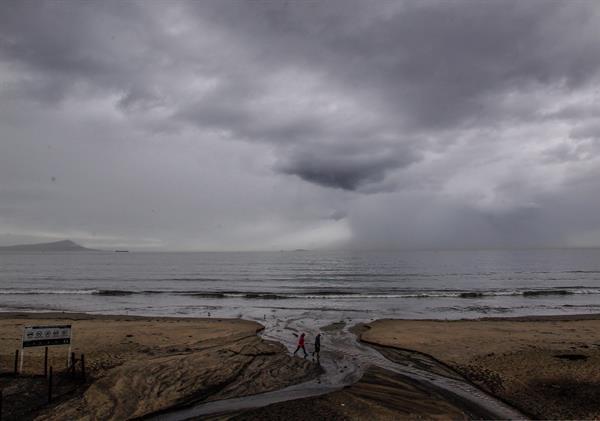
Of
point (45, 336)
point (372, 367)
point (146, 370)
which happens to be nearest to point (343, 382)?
point (372, 367)

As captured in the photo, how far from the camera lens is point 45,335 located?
61.4 feet

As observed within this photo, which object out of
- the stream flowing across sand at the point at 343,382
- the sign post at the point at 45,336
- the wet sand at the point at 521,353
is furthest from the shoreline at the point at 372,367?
the sign post at the point at 45,336

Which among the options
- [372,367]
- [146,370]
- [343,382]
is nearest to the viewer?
[343,382]

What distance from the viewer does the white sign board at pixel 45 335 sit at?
18.2m

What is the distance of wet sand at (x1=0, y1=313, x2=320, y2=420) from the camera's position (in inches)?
618

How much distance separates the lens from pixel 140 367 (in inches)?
803

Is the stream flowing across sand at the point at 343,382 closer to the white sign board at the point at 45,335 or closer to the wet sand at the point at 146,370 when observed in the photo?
the wet sand at the point at 146,370

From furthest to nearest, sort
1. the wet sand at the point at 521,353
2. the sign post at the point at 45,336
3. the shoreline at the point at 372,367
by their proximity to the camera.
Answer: the sign post at the point at 45,336 → the wet sand at the point at 521,353 → the shoreline at the point at 372,367

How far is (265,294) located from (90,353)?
38.6 meters

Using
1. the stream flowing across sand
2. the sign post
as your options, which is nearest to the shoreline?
the stream flowing across sand

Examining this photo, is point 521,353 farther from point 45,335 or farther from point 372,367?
point 45,335

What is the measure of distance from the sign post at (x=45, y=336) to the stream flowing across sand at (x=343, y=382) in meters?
8.15

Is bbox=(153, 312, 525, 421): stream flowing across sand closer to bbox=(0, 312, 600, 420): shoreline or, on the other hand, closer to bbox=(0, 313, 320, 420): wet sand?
bbox=(0, 312, 600, 420): shoreline

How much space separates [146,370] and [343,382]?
11.0 meters
